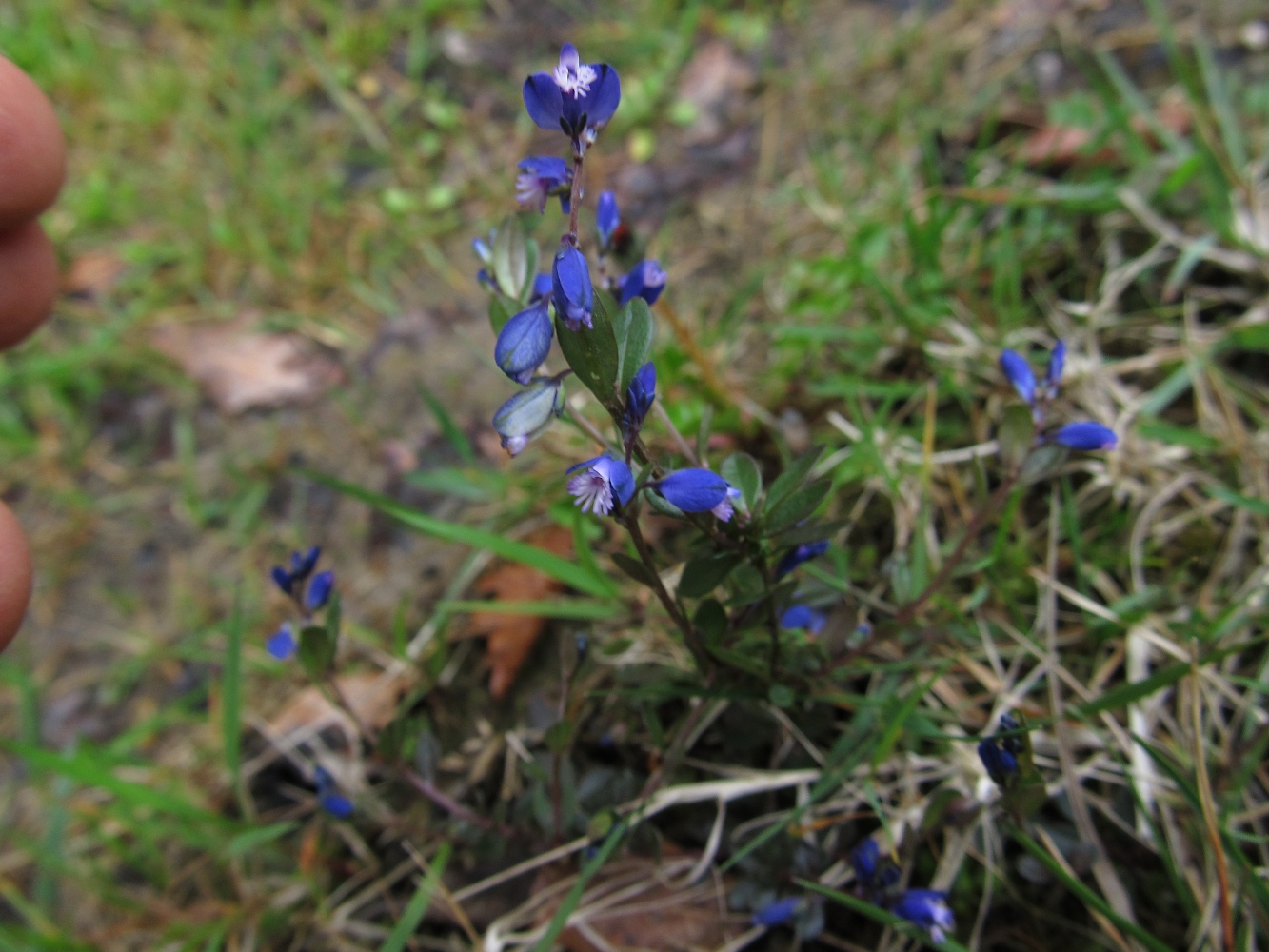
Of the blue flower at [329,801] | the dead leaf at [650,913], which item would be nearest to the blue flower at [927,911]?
the dead leaf at [650,913]

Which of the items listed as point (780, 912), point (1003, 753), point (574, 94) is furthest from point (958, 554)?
point (574, 94)

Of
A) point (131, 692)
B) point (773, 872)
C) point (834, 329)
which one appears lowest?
point (773, 872)

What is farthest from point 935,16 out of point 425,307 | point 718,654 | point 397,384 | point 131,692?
point 131,692

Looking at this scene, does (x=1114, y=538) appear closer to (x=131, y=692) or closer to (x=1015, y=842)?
(x=1015, y=842)

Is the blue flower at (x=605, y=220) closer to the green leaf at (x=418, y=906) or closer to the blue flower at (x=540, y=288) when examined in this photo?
the blue flower at (x=540, y=288)

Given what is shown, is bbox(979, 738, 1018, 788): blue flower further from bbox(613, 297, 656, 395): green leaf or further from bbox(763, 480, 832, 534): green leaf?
bbox(613, 297, 656, 395): green leaf

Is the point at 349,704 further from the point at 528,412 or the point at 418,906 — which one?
the point at 528,412
